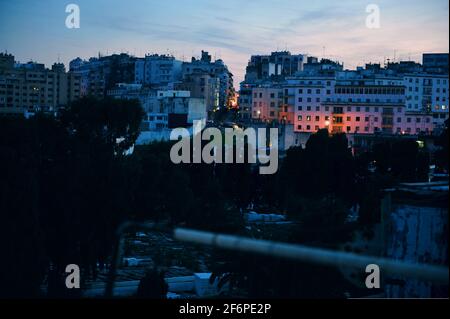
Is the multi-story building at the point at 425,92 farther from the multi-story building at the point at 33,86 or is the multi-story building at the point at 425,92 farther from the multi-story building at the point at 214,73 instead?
the multi-story building at the point at 33,86

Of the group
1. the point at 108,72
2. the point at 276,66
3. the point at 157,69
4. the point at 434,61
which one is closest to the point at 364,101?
the point at 434,61

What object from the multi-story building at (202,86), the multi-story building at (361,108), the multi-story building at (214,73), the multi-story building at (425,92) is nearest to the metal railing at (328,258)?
the multi-story building at (361,108)

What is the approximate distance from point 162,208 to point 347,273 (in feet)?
31.9

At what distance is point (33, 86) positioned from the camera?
4144 cm

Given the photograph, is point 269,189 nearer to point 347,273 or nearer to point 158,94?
point 347,273

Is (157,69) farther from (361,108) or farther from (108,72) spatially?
(361,108)

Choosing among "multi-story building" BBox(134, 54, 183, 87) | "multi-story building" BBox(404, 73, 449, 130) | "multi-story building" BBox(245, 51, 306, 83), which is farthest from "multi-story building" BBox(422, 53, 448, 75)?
"multi-story building" BBox(134, 54, 183, 87)

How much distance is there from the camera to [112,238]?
383 inches

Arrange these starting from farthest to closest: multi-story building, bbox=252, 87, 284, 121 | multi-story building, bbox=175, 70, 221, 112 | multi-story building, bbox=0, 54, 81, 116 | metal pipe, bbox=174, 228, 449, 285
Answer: multi-story building, bbox=0, 54, 81, 116 → multi-story building, bbox=175, 70, 221, 112 → multi-story building, bbox=252, 87, 284, 121 → metal pipe, bbox=174, 228, 449, 285

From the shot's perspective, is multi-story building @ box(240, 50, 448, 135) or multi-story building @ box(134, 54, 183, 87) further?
multi-story building @ box(134, 54, 183, 87)

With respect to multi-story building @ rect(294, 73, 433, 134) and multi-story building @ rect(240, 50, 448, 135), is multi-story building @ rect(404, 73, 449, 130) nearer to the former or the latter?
multi-story building @ rect(240, 50, 448, 135)

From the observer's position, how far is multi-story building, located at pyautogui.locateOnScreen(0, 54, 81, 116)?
40.1 m

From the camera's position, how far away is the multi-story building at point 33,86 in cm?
4006
